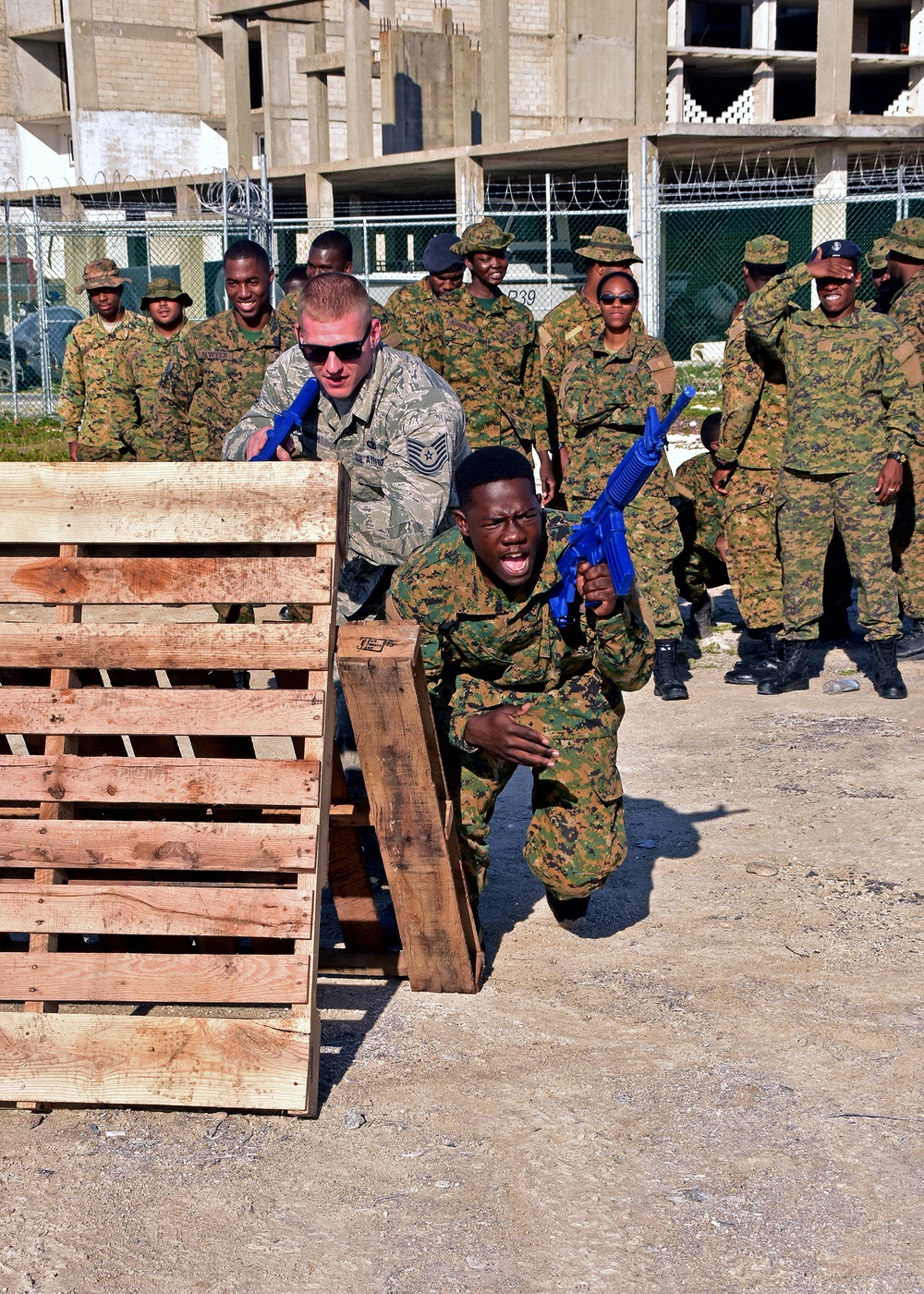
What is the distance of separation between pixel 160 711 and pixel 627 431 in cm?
423

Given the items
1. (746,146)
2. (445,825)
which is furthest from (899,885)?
(746,146)

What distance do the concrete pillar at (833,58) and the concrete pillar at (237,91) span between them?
10.4 meters

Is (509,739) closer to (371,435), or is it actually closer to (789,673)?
(371,435)

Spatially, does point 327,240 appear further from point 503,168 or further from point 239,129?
point 239,129

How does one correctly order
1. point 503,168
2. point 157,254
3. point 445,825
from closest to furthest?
point 445,825
point 503,168
point 157,254

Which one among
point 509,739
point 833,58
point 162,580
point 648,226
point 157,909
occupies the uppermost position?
point 833,58

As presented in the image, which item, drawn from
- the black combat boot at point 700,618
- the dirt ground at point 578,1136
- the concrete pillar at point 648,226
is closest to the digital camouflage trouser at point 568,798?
the dirt ground at point 578,1136

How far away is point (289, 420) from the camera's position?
14.2ft

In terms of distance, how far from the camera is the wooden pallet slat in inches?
129

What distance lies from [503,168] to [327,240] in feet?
Answer: 52.6

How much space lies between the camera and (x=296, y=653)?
3395mm

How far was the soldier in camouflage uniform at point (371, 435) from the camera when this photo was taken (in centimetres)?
434

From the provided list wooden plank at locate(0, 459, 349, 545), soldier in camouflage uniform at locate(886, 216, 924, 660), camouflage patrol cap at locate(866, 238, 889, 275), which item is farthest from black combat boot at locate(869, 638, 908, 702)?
wooden plank at locate(0, 459, 349, 545)

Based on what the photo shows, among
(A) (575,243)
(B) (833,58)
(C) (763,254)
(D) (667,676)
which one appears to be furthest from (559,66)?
(D) (667,676)
